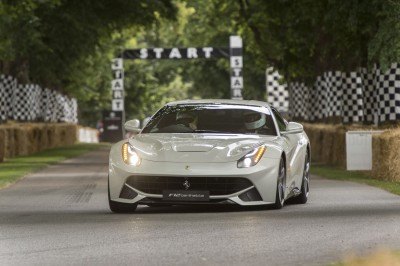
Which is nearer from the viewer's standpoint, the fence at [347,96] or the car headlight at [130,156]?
the car headlight at [130,156]

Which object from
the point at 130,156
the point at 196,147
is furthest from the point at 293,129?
the point at 130,156

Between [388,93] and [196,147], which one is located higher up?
[388,93]

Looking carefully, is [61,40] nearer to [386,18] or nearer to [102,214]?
[386,18]

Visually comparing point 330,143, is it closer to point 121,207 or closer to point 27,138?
point 27,138

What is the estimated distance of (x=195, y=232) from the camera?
13070 mm

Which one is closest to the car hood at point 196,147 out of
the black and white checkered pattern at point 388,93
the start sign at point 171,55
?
the black and white checkered pattern at point 388,93

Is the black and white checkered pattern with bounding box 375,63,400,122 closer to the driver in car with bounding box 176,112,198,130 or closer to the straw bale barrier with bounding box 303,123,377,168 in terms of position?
the straw bale barrier with bounding box 303,123,377,168

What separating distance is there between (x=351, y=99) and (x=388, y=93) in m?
10.2

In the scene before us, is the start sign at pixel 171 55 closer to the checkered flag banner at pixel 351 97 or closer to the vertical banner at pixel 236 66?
the vertical banner at pixel 236 66

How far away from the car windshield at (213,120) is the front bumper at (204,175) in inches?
41.4

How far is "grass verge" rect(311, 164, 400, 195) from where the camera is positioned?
70.2 feet

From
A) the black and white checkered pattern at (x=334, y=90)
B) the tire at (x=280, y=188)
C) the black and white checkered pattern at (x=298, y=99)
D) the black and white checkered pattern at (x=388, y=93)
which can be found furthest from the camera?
the black and white checkered pattern at (x=298, y=99)

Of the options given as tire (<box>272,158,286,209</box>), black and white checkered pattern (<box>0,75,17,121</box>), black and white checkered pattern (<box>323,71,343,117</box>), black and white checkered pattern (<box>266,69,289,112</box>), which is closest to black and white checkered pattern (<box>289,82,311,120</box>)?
black and white checkered pattern (<box>266,69,289,112</box>)

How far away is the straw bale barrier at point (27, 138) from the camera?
1587 inches
